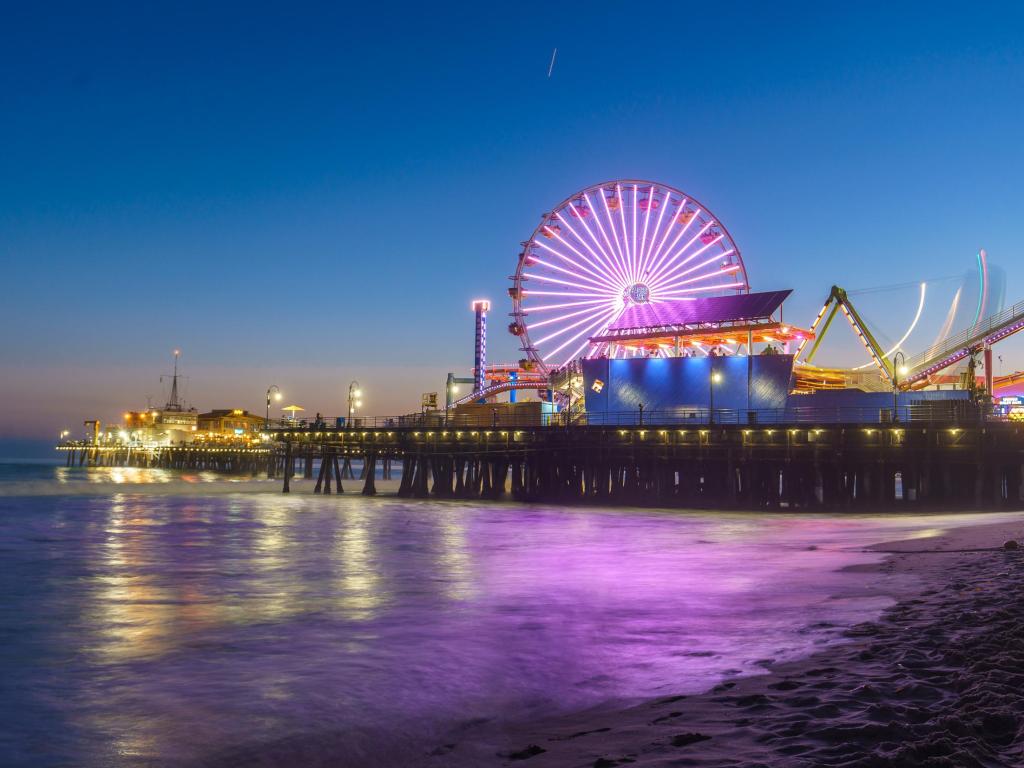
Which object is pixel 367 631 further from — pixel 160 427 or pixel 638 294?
pixel 160 427

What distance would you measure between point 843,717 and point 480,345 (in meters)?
93.1

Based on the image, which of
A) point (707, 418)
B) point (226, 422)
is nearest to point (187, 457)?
point (226, 422)

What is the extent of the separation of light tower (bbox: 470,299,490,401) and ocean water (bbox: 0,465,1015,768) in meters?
65.5

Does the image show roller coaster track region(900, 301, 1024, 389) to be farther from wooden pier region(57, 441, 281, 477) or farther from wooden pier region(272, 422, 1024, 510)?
wooden pier region(57, 441, 281, 477)

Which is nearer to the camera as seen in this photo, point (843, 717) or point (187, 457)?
point (843, 717)

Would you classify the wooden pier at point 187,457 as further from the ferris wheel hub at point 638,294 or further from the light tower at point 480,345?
the ferris wheel hub at point 638,294

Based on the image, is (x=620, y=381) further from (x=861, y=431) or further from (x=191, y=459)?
(x=191, y=459)

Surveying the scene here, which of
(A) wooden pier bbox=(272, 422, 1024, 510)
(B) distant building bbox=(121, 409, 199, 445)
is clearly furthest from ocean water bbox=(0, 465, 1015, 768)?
(B) distant building bbox=(121, 409, 199, 445)

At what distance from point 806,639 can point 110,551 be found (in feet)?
70.2

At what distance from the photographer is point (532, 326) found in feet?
208

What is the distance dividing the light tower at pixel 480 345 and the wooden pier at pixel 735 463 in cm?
4103

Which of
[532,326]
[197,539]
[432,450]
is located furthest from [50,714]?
[532,326]

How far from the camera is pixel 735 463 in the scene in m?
42.0

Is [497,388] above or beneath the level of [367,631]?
above
